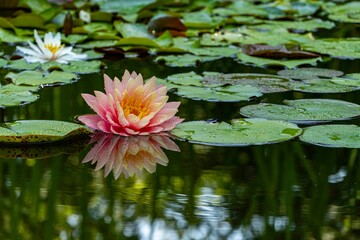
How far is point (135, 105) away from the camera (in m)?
2.12

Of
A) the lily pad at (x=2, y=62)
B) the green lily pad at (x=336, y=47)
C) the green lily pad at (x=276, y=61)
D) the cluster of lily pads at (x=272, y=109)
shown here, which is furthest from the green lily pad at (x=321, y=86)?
the lily pad at (x=2, y=62)

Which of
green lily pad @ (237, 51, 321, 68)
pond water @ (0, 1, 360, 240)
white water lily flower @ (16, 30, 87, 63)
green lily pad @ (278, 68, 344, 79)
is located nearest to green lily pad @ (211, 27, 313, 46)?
green lily pad @ (237, 51, 321, 68)

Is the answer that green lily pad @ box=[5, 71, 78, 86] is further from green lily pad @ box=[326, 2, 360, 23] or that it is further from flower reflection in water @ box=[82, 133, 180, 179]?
green lily pad @ box=[326, 2, 360, 23]

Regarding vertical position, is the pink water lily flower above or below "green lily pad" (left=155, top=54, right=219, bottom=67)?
below

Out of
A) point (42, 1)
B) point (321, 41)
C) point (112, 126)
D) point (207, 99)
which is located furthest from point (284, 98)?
point (42, 1)

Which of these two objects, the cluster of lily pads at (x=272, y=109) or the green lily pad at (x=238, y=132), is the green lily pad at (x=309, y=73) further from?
the green lily pad at (x=238, y=132)

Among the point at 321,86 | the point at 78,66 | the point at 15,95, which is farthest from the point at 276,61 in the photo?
the point at 15,95

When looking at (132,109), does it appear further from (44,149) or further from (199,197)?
(199,197)

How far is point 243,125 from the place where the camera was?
2205 mm

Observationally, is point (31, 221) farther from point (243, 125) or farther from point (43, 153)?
point (243, 125)

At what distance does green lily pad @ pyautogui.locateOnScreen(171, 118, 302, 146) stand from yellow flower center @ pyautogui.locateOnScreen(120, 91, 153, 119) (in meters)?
0.11

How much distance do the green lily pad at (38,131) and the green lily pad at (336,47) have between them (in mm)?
1511

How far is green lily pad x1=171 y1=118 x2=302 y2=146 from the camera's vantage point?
2086 mm

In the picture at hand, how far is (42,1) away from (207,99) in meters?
2.21
